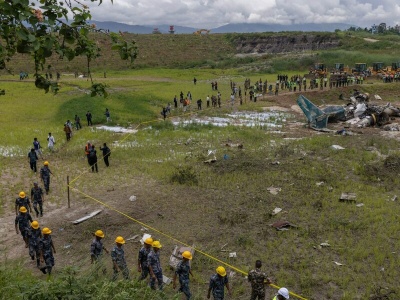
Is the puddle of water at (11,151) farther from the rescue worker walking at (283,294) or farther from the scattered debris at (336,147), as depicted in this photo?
the rescue worker walking at (283,294)

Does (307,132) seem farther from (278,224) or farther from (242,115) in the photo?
(278,224)

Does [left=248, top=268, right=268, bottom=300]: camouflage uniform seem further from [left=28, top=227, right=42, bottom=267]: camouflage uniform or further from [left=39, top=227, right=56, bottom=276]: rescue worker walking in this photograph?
[left=28, top=227, right=42, bottom=267]: camouflage uniform

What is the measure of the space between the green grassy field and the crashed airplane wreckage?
3.79 feet

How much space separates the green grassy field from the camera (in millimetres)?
8711

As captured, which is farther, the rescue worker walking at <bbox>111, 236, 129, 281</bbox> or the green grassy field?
the green grassy field

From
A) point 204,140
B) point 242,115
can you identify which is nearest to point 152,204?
point 204,140

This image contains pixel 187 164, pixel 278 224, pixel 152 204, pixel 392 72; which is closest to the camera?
pixel 278 224

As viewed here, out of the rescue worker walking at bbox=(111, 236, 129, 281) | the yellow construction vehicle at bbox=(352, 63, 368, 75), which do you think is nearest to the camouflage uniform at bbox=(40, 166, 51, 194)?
the rescue worker walking at bbox=(111, 236, 129, 281)

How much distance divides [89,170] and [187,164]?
4101 millimetres

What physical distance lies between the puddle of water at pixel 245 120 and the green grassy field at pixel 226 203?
1.17 meters

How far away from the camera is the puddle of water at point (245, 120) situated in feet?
81.4

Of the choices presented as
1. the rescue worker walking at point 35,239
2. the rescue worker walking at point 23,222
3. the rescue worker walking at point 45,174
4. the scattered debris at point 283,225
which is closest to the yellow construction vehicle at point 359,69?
the scattered debris at point 283,225

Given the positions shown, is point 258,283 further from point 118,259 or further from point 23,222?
point 23,222

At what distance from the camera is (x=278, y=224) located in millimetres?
11430
